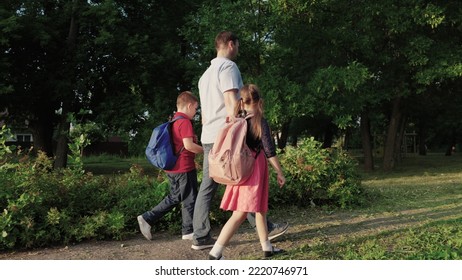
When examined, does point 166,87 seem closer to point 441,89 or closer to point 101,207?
point 441,89

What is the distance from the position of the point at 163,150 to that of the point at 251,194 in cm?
142

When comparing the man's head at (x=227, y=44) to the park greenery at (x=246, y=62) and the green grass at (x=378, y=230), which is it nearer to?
the green grass at (x=378, y=230)

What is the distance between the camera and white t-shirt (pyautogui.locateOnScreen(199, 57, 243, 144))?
477 cm

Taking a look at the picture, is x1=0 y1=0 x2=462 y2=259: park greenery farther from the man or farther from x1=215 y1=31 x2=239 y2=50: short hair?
x1=215 y1=31 x2=239 y2=50: short hair

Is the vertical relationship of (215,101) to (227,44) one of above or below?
below

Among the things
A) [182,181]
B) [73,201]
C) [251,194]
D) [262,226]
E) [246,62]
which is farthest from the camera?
[246,62]

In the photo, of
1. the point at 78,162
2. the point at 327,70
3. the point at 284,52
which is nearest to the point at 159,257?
the point at 78,162

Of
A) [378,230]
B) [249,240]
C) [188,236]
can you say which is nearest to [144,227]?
[188,236]

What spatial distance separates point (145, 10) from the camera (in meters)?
22.5

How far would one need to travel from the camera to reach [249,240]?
220 inches

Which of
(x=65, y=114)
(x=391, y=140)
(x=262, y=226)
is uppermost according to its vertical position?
(x=65, y=114)

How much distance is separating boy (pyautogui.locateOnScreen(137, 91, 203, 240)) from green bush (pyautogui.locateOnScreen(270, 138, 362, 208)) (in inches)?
88.4

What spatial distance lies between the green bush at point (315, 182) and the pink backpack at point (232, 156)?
11.0 feet

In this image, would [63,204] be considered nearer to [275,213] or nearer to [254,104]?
[254,104]
